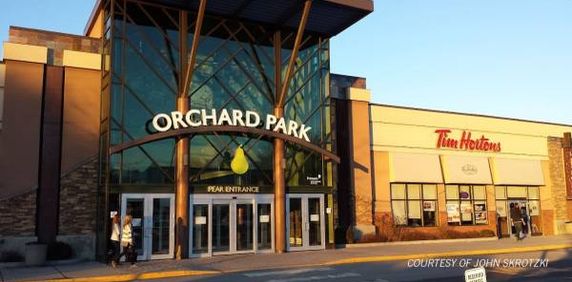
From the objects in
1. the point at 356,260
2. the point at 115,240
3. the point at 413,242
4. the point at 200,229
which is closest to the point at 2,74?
the point at 115,240

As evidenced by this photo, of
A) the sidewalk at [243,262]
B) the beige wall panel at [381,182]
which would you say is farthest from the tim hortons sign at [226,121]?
the beige wall panel at [381,182]

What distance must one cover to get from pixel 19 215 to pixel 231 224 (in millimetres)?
7812

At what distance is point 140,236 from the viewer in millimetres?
20906

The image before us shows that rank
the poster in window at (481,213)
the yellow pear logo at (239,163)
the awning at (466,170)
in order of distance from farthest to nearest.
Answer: the poster in window at (481,213) → the awning at (466,170) → the yellow pear logo at (239,163)

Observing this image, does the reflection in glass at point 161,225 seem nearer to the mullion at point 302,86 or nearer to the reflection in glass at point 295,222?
the reflection in glass at point 295,222

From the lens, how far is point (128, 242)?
18.6 meters

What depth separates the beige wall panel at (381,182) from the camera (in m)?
28.9

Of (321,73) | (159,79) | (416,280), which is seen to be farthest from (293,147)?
(416,280)

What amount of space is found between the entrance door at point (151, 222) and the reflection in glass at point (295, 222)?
5.36 metres

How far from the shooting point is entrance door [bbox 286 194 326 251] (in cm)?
2425

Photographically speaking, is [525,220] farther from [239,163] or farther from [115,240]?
Result: [115,240]

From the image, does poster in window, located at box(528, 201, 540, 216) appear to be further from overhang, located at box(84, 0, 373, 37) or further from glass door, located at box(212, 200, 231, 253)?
glass door, located at box(212, 200, 231, 253)

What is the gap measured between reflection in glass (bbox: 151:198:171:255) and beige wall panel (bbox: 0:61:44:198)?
14.6 feet

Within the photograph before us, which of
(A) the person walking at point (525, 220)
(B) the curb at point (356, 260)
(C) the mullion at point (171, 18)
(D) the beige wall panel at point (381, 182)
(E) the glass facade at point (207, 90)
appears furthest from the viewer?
(A) the person walking at point (525, 220)
